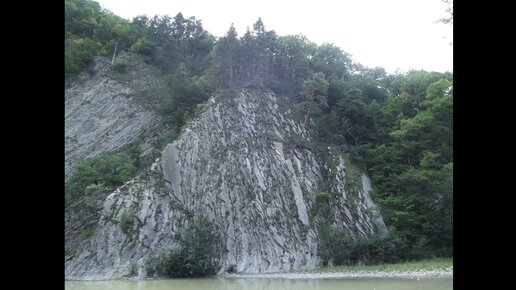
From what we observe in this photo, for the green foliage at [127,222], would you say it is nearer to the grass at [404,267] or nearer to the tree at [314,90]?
the grass at [404,267]

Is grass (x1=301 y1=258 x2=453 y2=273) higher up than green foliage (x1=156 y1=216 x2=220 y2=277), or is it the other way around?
green foliage (x1=156 y1=216 x2=220 y2=277)

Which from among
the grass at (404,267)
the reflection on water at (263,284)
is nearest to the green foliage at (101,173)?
the reflection on water at (263,284)

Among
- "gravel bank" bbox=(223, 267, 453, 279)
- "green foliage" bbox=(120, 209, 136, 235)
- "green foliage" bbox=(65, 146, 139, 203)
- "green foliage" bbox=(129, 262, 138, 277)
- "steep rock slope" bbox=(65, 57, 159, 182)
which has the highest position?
"steep rock slope" bbox=(65, 57, 159, 182)

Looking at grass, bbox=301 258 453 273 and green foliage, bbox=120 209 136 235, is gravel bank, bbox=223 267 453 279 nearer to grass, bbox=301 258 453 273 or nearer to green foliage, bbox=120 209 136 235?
grass, bbox=301 258 453 273

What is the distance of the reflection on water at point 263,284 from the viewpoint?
20.0 metres

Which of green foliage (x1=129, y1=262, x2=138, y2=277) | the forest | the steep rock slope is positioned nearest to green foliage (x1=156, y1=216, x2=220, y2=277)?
green foliage (x1=129, y1=262, x2=138, y2=277)

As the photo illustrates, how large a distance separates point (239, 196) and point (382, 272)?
9.34 meters

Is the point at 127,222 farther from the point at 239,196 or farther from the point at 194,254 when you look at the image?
the point at 239,196

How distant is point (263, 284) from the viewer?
21.8m

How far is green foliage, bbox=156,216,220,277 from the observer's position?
2477 centimetres

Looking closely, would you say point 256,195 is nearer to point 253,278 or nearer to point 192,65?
point 253,278

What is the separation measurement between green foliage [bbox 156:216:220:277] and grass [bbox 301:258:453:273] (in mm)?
5278

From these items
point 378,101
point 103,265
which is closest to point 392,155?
point 378,101

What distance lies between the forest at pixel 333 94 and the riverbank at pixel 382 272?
48.4 inches
